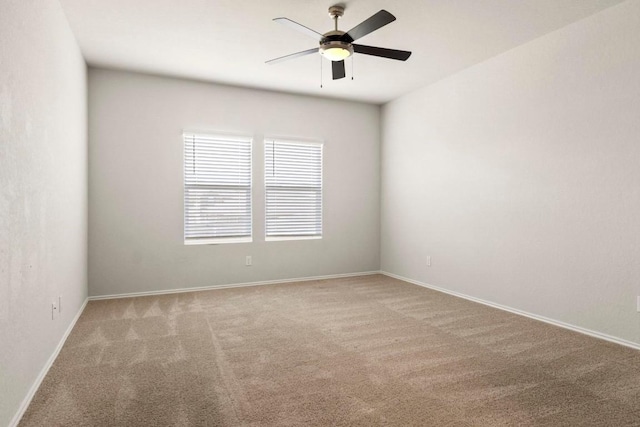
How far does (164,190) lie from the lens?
468 cm

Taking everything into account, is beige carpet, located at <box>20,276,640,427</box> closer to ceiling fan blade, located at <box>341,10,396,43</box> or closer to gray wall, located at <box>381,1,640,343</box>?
gray wall, located at <box>381,1,640,343</box>

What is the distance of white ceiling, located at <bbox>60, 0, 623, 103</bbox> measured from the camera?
2982 mm

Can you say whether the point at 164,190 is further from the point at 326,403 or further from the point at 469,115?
the point at 469,115

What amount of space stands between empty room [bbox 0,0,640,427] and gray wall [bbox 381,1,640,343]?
0.08 feet

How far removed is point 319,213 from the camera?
5.65 m

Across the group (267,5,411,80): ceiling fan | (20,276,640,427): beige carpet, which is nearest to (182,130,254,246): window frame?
(20,276,640,427): beige carpet

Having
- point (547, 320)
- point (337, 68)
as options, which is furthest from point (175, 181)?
point (547, 320)

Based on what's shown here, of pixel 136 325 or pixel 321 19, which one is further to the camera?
pixel 136 325

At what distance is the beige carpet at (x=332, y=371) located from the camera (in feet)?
6.32

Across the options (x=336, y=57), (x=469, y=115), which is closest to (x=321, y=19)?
(x=336, y=57)

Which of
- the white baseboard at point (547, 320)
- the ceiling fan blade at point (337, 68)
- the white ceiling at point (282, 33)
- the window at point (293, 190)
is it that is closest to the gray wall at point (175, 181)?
the window at point (293, 190)

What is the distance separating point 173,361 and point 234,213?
107 inches

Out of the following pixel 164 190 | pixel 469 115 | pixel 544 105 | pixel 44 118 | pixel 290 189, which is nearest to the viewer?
pixel 44 118

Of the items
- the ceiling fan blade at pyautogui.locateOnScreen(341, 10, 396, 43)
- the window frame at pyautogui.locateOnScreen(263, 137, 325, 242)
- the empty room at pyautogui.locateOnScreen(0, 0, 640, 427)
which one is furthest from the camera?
the window frame at pyautogui.locateOnScreen(263, 137, 325, 242)
